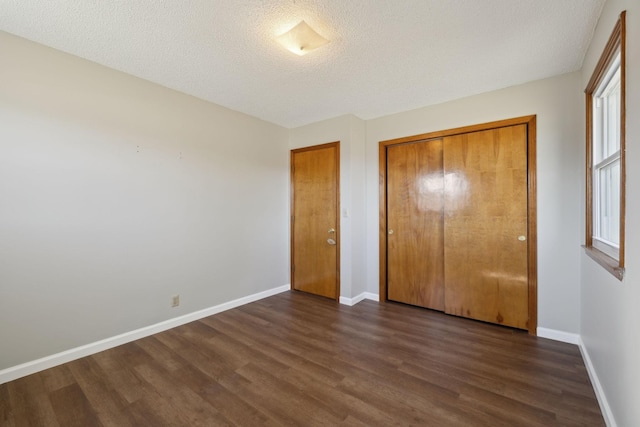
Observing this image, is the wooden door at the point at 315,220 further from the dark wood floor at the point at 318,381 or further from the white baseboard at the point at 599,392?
the white baseboard at the point at 599,392

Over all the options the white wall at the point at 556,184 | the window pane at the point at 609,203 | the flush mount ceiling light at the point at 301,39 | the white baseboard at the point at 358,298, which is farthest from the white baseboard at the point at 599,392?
the flush mount ceiling light at the point at 301,39

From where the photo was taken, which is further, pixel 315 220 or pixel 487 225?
pixel 315 220

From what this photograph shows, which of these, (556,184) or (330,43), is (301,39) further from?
(556,184)

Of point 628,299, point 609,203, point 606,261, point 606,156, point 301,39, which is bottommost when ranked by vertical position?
point 628,299

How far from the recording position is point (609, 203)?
1.92 m

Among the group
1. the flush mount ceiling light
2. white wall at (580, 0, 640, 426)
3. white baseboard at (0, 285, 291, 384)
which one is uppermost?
the flush mount ceiling light

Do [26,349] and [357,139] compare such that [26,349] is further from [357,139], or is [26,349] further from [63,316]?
[357,139]

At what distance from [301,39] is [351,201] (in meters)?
1.98

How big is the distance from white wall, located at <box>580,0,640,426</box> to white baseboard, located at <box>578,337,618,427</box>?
0.12 ft

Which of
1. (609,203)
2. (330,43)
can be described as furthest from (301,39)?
(609,203)

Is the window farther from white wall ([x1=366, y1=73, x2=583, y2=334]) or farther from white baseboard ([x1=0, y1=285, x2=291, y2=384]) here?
white baseboard ([x1=0, y1=285, x2=291, y2=384])

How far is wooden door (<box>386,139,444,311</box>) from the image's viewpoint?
315 cm

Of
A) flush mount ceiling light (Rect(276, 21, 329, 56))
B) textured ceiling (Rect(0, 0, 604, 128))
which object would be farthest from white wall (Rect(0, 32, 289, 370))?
flush mount ceiling light (Rect(276, 21, 329, 56))

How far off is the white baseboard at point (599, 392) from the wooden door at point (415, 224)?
123cm
